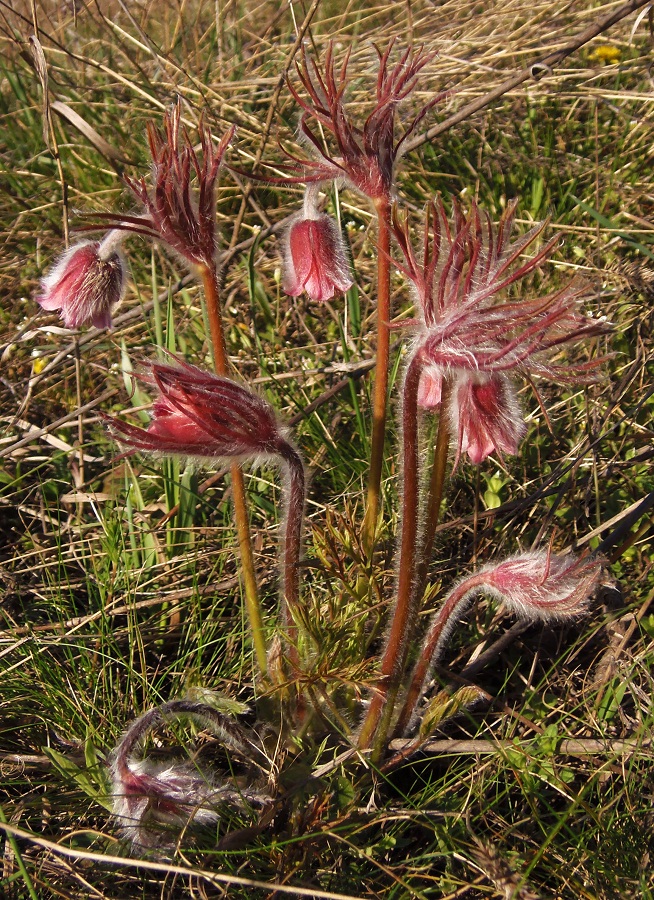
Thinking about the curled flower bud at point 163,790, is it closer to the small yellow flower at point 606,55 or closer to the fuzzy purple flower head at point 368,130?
the fuzzy purple flower head at point 368,130

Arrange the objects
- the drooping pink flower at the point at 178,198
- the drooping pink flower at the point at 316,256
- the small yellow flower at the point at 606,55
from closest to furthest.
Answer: the drooping pink flower at the point at 178,198
the drooping pink flower at the point at 316,256
the small yellow flower at the point at 606,55

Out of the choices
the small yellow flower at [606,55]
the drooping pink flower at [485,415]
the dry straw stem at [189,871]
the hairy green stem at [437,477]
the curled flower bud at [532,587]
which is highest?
the small yellow flower at [606,55]

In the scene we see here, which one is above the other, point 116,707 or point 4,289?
point 4,289

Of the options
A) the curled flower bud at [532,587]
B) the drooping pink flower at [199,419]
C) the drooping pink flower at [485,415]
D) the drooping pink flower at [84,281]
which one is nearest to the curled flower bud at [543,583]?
the curled flower bud at [532,587]

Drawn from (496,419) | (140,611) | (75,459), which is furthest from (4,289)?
(496,419)

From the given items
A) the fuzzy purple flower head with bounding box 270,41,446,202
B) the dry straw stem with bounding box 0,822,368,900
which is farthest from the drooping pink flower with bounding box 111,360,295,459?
the dry straw stem with bounding box 0,822,368,900

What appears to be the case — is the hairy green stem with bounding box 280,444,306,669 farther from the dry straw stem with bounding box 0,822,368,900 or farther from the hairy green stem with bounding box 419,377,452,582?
the dry straw stem with bounding box 0,822,368,900

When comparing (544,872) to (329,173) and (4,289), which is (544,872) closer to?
(329,173)
